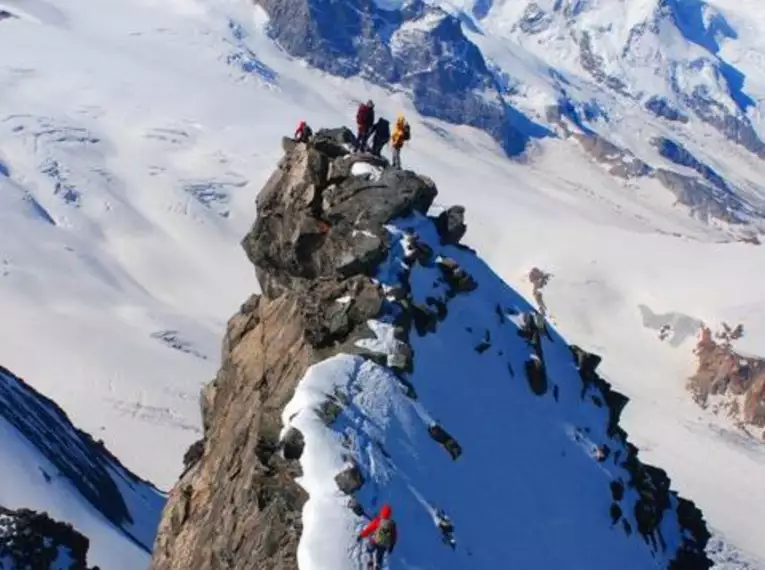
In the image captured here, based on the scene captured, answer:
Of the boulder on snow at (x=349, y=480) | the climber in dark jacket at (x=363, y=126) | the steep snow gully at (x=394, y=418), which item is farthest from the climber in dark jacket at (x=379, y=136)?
the boulder on snow at (x=349, y=480)

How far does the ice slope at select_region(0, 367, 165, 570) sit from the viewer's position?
170 feet

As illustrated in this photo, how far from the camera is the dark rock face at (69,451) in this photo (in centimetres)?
5825

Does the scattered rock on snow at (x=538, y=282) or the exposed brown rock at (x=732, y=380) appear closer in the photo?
the exposed brown rock at (x=732, y=380)

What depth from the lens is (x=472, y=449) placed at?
33.5m

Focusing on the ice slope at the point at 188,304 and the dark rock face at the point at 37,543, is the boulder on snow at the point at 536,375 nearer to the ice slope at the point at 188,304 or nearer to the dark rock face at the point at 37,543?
the dark rock face at the point at 37,543

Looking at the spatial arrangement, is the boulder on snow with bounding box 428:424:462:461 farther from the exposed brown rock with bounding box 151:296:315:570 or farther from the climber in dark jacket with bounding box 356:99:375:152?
the climber in dark jacket with bounding box 356:99:375:152

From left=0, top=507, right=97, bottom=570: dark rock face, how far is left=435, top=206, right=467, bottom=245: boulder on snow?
15.7m

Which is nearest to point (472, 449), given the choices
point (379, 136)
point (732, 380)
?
point (379, 136)

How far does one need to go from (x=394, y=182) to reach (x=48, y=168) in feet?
549

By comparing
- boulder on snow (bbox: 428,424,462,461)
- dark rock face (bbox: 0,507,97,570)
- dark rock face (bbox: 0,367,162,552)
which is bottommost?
dark rock face (bbox: 0,367,162,552)

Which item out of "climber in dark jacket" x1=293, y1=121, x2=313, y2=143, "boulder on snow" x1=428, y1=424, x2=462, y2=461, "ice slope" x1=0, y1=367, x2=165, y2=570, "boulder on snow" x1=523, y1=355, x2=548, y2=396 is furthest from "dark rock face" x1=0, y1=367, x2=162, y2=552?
"boulder on snow" x1=428, y1=424, x2=462, y2=461

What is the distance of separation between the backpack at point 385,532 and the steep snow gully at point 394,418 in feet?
1.80

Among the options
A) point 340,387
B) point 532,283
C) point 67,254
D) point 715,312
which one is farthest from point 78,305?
point 340,387

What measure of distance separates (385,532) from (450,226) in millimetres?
17698
